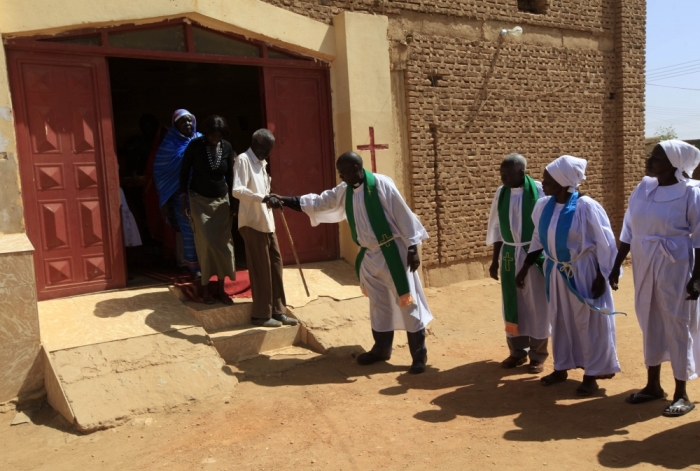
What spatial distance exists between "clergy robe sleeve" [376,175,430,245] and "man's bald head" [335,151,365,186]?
0.17 m

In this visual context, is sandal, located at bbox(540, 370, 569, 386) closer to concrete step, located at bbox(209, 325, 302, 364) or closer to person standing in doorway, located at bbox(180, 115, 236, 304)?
concrete step, located at bbox(209, 325, 302, 364)

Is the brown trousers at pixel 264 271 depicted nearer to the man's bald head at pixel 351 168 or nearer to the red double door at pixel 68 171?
the man's bald head at pixel 351 168

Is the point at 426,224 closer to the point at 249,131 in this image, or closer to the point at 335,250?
the point at 335,250

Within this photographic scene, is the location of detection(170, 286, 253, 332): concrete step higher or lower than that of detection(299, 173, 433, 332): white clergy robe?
lower

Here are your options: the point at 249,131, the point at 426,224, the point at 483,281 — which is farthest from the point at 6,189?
the point at 249,131

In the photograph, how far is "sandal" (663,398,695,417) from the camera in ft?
13.4

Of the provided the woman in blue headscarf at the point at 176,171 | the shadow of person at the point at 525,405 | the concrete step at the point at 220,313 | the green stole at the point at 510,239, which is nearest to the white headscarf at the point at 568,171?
the green stole at the point at 510,239

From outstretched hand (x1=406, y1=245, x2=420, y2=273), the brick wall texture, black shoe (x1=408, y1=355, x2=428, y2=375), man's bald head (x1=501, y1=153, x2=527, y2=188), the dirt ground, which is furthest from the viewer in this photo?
the brick wall texture

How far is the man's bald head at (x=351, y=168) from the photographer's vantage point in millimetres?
5277

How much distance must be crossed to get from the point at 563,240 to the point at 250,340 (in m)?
3.00

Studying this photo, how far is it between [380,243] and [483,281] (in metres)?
4.16

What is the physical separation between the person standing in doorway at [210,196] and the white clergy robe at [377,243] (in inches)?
36.9

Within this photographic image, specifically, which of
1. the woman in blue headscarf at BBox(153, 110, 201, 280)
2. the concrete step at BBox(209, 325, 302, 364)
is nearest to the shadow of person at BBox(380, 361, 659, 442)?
the concrete step at BBox(209, 325, 302, 364)

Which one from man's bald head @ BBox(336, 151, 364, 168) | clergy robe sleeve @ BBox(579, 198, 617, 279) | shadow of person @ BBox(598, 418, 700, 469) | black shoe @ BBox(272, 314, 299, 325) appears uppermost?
man's bald head @ BBox(336, 151, 364, 168)
